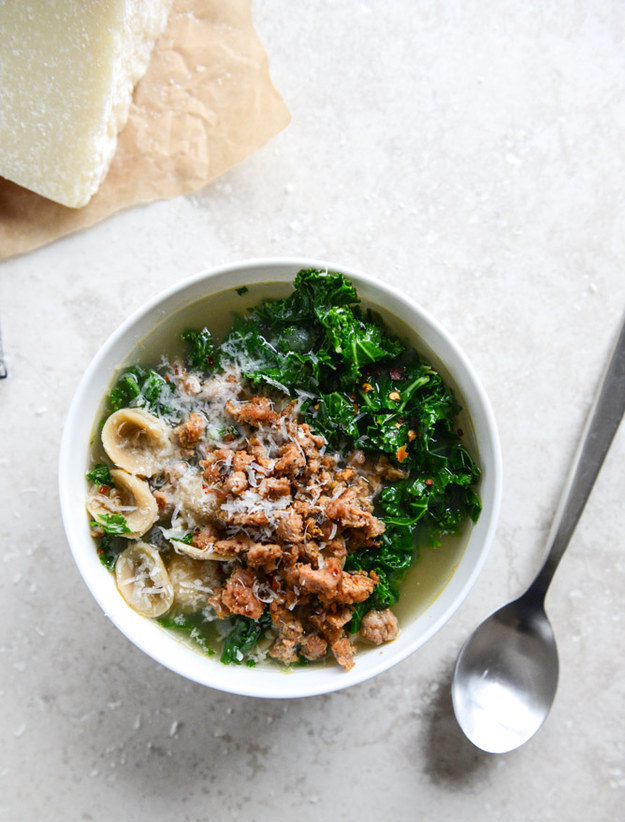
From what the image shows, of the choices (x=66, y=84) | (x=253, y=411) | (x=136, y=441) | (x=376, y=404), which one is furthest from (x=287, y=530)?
(x=66, y=84)

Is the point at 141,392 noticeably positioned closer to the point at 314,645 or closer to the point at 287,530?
the point at 287,530

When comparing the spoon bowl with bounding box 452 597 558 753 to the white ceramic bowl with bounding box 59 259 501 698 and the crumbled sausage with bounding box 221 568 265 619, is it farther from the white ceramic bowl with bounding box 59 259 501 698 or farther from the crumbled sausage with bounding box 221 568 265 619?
the crumbled sausage with bounding box 221 568 265 619

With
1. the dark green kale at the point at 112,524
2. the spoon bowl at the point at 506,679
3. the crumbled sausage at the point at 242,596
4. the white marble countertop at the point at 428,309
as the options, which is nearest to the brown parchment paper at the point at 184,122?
the white marble countertop at the point at 428,309

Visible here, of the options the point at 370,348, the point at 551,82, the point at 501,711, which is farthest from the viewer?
the point at 551,82

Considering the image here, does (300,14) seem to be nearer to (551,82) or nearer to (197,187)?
(197,187)

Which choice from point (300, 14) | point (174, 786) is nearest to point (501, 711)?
point (174, 786)

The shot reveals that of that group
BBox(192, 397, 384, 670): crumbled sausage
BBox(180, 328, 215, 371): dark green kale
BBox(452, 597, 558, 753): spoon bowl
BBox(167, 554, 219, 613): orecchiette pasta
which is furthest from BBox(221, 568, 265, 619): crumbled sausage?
BBox(452, 597, 558, 753): spoon bowl

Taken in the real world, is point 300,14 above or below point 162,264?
above
